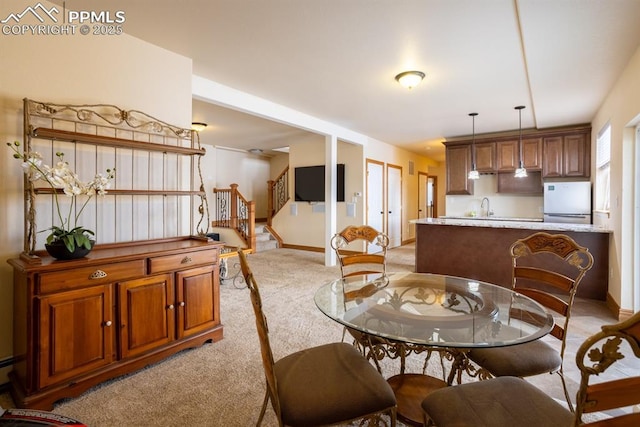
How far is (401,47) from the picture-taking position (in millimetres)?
2818

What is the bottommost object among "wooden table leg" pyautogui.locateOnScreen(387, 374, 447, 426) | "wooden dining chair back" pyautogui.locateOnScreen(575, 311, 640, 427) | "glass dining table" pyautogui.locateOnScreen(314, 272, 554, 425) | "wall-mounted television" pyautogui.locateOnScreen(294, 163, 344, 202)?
"wooden table leg" pyautogui.locateOnScreen(387, 374, 447, 426)

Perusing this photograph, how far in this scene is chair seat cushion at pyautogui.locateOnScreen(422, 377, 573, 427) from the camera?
1.12 meters

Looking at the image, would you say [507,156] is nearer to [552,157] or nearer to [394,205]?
[552,157]

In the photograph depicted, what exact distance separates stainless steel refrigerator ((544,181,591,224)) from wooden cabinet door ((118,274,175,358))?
19.6 ft

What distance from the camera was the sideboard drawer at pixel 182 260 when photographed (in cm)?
233

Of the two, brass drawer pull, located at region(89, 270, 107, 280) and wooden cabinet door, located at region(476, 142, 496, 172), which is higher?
wooden cabinet door, located at region(476, 142, 496, 172)

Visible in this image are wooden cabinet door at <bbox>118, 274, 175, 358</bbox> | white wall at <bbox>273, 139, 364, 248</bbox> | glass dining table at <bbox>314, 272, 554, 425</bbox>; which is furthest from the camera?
white wall at <bbox>273, 139, 364, 248</bbox>

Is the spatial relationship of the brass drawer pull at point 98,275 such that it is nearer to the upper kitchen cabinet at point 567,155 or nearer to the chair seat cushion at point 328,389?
the chair seat cushion at point 328,389

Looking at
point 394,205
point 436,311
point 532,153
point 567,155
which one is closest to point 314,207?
point 394,205

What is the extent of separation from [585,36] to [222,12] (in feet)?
9.62

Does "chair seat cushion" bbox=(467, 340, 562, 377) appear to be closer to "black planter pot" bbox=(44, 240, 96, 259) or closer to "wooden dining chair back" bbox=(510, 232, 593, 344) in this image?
"wooden dining chair back" bbox=(510, 232, 593, 344)

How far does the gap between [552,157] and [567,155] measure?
0.21 meters

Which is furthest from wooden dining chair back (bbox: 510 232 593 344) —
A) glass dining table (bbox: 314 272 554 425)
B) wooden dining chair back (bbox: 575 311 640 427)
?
wooden dining chair back (bbox: 575 311 640 427)

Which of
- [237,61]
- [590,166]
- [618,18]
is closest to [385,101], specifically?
[237,61]
